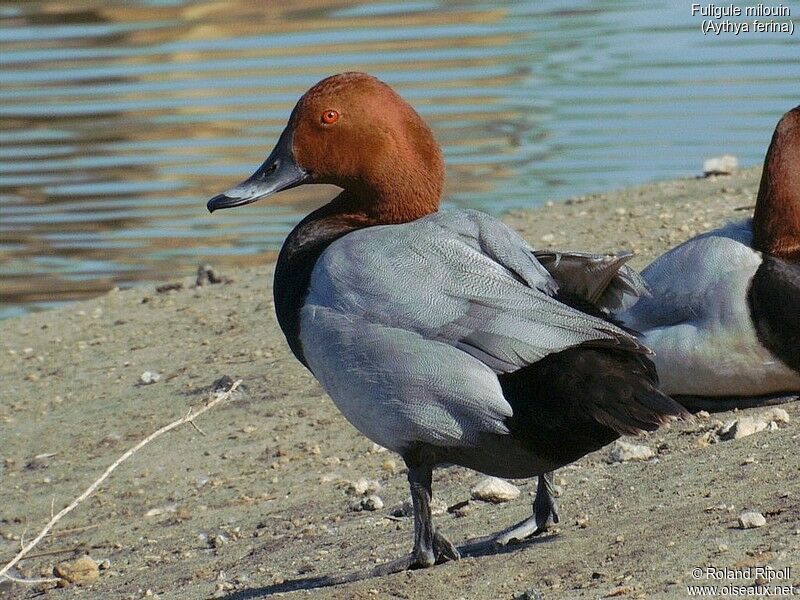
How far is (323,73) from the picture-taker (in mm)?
15234

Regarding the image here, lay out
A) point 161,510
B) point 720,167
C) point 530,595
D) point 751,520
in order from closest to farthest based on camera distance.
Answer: point 530,595 < point 751,520 < point 161,510 < point 720,167

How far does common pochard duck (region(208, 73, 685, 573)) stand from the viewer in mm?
3955

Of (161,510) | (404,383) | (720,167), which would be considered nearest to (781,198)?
(404,383)

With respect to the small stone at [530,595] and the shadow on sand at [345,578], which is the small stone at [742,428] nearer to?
the shadow on sand at [345,578]

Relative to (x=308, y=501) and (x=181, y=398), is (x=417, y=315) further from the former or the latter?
(x=181, y=398)

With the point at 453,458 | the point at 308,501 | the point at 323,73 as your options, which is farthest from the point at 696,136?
the point at 453,458

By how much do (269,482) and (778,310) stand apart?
1972mm

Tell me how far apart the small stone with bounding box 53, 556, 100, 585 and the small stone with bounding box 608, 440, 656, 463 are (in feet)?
5.86

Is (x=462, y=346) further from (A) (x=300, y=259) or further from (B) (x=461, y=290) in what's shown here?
(A) (x=300, y=259)

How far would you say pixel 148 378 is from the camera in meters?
6.96

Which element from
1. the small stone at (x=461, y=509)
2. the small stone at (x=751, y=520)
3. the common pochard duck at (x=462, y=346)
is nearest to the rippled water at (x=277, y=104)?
the small stone at (x=461, y=509)

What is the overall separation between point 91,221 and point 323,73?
185 inches

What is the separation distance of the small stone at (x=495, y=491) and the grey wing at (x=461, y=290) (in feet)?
3.40

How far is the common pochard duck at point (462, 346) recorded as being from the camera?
396 centimetres
